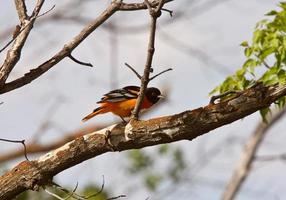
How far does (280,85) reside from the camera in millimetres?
4379

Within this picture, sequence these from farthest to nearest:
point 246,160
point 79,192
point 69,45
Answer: point 246,160, point 79,192, point 69,45

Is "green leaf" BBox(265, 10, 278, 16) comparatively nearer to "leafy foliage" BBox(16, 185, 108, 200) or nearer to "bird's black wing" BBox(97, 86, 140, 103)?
"bird's black wing" BBox(97, 86, 140, 103)

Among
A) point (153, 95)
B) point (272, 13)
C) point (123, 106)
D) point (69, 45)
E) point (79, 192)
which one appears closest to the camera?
point (69, 45)

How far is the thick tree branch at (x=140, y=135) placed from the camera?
433cm

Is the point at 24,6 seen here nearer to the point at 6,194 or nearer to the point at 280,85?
the point at 6,194

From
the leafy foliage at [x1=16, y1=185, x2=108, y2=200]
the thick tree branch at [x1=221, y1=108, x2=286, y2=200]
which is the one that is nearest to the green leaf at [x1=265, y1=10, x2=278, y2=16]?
the leafy foliage at [x1=16, y1=185, x2=108, y2=200]

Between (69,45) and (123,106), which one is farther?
(123,106)

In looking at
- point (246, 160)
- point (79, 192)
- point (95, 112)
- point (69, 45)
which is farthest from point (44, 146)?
point (69, 45)

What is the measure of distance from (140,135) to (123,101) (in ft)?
6.57

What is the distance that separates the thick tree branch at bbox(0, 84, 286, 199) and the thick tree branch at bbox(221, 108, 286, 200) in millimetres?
11101

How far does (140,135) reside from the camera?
457cm

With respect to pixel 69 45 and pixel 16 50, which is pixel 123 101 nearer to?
pixel 69 45

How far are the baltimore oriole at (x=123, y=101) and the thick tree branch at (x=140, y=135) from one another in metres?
1.63

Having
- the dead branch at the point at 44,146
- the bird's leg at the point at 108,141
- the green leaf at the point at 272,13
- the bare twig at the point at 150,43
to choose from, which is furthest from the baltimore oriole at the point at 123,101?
the dead branch at the point at 44,146
